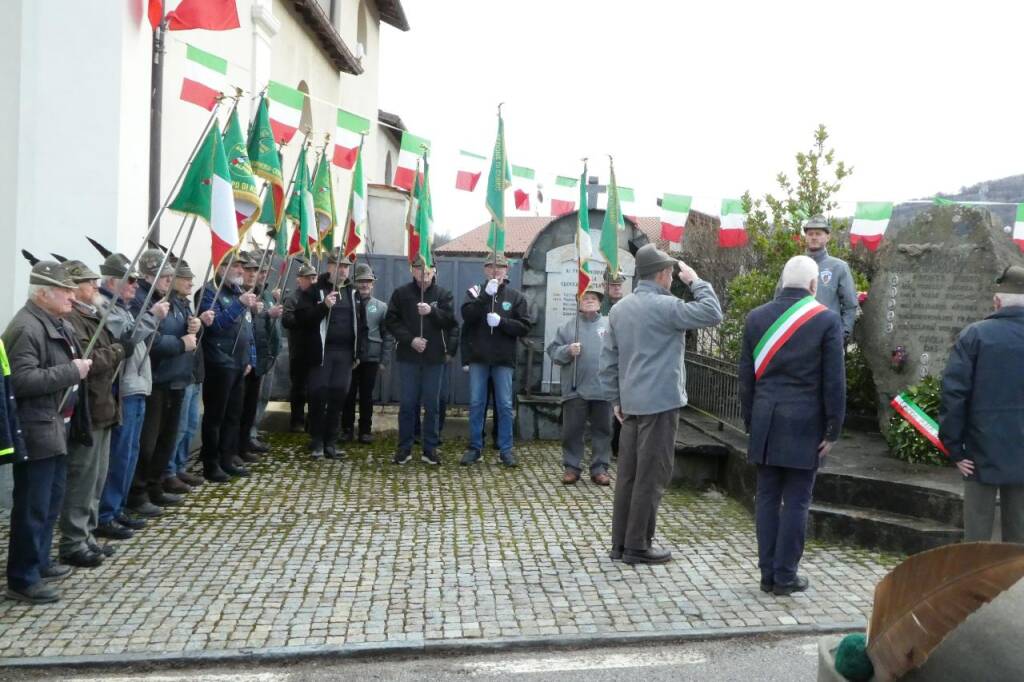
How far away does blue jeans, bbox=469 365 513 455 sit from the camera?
34.1 ft

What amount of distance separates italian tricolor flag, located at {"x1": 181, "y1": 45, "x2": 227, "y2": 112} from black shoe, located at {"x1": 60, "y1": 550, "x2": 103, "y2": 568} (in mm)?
4359

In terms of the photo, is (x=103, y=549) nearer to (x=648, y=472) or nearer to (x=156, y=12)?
(x=648, y=472)

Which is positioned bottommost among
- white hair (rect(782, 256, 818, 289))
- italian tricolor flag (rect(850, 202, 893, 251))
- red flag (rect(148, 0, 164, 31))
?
white hair (rect(782, 256, 818, 289))

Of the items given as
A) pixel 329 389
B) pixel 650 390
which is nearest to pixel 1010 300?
pixel 650 390

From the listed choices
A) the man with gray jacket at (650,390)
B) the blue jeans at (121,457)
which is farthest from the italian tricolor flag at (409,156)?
the man with gray jacket at (650,390)

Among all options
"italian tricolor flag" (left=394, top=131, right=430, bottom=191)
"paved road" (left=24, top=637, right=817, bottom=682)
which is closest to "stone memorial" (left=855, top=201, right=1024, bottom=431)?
"paved road" (left=24, top=637, right=817, bottom=682)

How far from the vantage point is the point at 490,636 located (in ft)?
16.5

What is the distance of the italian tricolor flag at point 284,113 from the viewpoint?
10094 millimetres

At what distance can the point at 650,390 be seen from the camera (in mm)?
6445

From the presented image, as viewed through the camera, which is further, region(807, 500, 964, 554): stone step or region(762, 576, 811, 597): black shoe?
region(807, 500, 964, 554): stone step

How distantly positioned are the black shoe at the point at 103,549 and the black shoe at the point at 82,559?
0.08m

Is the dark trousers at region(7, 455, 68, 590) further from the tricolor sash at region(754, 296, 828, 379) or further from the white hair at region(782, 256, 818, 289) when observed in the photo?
the white hair at region(782, 256, 818, 289)

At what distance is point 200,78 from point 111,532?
432 cm

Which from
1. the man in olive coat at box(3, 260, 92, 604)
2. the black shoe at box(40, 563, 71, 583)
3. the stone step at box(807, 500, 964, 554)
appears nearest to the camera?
the man in olive coat at box(3, 260, 92, 604)
